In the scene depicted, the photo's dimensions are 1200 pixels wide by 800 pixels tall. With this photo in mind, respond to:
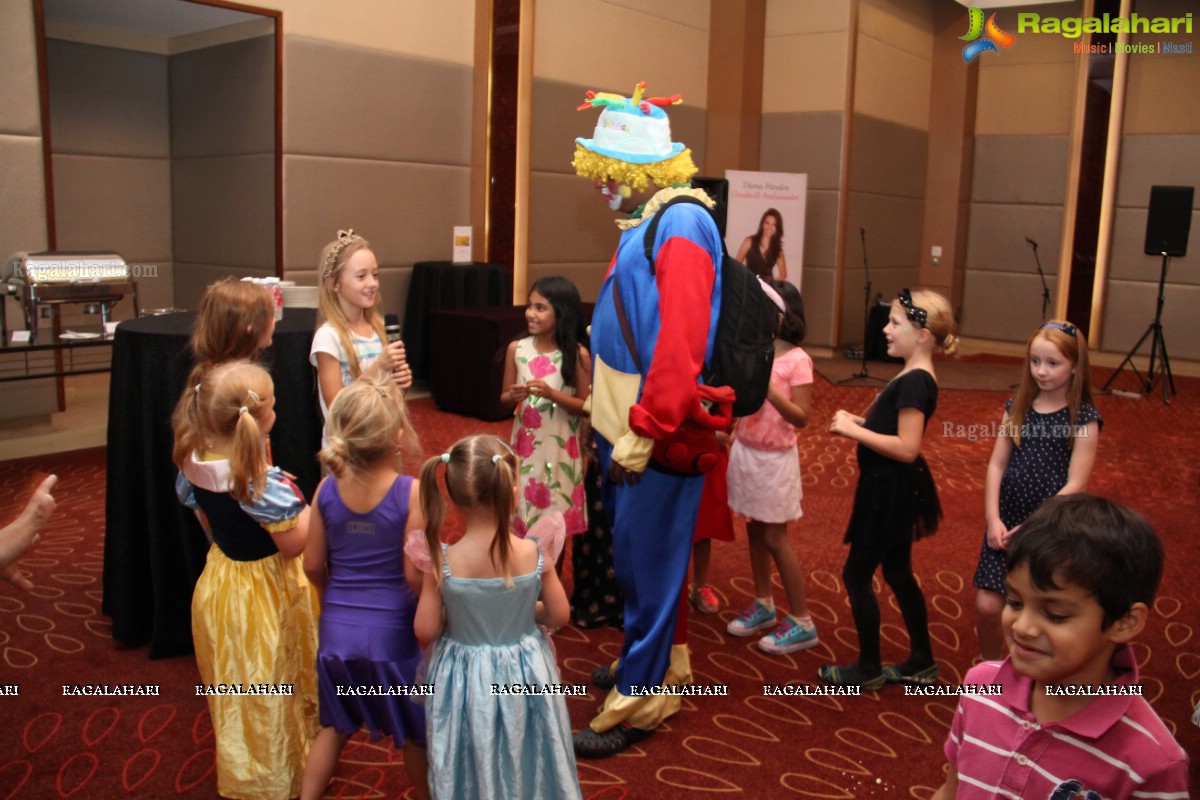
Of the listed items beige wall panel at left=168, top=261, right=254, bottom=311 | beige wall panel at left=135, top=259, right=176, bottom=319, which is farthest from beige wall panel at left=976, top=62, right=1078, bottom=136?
beige wall panel at left=135, top=259, right=176, bottom=319

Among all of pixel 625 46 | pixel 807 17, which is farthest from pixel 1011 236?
pixel 625 46

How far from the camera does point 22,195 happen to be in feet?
16.3

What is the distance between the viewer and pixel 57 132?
23.4 feet

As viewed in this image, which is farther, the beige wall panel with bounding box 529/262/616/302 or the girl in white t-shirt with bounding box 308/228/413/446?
the beige wall panel with bounding box 529/262/616/302

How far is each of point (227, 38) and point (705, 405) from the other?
218 inches

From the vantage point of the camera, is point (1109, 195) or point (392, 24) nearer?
point (392, 24)

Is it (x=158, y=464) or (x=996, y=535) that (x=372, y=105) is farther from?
(x=996, y=535)

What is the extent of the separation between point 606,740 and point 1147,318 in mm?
9101

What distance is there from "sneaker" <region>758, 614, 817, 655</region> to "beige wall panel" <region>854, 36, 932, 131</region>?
292 inches

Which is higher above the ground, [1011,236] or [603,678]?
[1011,236]

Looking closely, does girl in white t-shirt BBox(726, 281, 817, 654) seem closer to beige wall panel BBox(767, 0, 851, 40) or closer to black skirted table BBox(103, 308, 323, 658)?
black skirted table BBox(103, 308, 323, 658)

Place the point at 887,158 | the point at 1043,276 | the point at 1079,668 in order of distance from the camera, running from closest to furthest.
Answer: the point at 1079,668
the point at 887,158
the point at 1043,276

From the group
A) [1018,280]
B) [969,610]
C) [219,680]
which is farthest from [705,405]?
[1018,280]

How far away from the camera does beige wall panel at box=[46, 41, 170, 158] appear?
23.2ft
